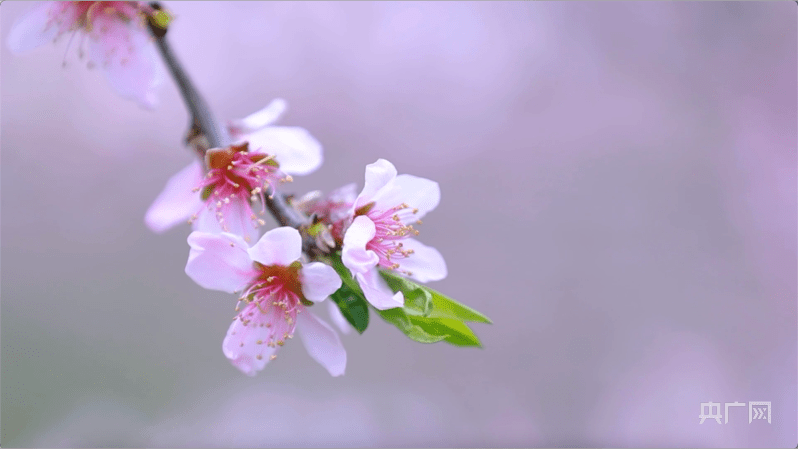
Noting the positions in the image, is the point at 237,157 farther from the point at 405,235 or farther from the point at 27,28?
the point at 27,28

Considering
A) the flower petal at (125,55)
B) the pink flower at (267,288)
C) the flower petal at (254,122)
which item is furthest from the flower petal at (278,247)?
the flower petal at (125,55)

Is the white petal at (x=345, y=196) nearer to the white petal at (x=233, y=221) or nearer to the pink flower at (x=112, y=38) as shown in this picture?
the white petal at (x=233, y=221)

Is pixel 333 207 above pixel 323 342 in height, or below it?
above

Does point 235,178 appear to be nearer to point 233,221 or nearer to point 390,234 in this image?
point 233,221

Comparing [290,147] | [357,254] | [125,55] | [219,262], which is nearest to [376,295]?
[357,254]

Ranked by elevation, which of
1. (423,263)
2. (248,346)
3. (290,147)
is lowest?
(248,346)

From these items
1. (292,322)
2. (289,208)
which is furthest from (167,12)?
(292,322)

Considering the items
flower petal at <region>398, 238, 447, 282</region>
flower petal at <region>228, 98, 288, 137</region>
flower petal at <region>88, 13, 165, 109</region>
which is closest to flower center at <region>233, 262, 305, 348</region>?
flower petal at <region>398, 238, 447, 282</region>

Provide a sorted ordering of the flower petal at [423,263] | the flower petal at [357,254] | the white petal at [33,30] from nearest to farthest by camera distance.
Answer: the flower petal at [357,254] < the flower petal at [423,263] < the white petal at [33,30]
